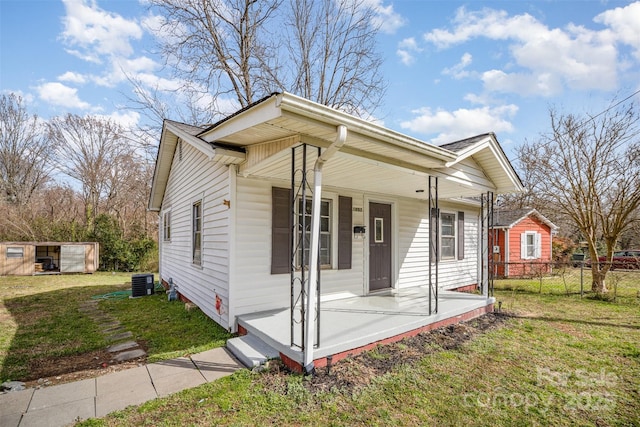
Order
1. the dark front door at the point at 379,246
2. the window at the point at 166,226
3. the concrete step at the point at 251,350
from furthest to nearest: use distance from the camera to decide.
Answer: the window at the point at 166,226, the dark front door at the point at 379,246, the concrete step at the point at 251,350

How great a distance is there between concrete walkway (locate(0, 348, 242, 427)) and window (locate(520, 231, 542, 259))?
15.3 m

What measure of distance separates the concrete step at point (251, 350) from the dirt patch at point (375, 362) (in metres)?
0.19

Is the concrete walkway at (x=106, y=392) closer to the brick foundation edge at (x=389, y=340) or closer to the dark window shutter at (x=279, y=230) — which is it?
the brick foundation edge at (x=389, y=340)

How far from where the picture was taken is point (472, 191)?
6484 millimetres

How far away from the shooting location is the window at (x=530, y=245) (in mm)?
14873

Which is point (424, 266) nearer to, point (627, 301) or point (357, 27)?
point (627, 301)

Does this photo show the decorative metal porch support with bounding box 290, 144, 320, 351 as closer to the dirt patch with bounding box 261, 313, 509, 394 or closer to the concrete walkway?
the dirt patch with bounding box 261, 313, 509, 394

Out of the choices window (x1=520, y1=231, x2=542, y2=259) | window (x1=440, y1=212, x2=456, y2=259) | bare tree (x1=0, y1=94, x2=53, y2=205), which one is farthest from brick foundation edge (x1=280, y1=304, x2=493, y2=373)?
bare tree (x1=0, y1=94, x2=53, y2=205)

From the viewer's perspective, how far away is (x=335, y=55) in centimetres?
1412

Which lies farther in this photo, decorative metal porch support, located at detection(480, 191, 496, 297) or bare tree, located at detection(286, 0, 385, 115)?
bare tree, located at detection(286, 0, 385, 115)

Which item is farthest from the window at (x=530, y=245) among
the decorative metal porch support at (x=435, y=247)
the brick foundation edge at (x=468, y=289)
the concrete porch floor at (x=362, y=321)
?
the decorative metal porch support at (x=435, y=247)

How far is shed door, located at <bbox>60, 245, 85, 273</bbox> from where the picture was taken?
13.1 meters

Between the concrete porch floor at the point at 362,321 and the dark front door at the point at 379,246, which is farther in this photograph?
the dark front door at the point at 379,246

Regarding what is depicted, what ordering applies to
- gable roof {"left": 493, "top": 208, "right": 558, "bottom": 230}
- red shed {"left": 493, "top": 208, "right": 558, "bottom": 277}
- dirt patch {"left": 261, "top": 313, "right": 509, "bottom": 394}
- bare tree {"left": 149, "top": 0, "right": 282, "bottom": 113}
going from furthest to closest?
gable roof {"left": 493, "top": 208, "right": 558, "bottom": 230}, red shed {"left": 493, "top": 208, "right": 558, "bottom": 277}, bare tree {"left": 149, "top": 0, "right": 282, "bottom": 113}, dirt patch {"left": 261, "top": 313, "right": 509, "bottom": 394}
